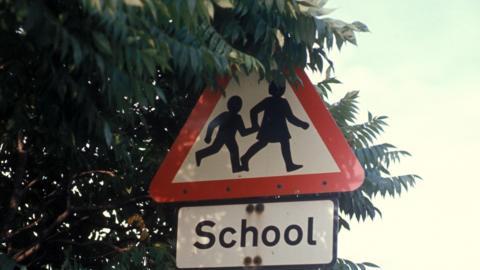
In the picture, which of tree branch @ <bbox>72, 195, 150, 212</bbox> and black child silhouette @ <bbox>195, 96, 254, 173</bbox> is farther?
tree branch @ <bbox>72, 195, 150, 212</bbox>

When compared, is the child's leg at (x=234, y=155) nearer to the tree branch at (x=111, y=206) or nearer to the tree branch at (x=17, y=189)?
the tree branch at (x=17, y=189)

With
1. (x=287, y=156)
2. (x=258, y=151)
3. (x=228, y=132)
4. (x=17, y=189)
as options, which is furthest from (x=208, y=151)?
Answer: (x=17, y=189)

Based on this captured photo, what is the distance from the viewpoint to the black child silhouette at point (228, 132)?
3.65 metres

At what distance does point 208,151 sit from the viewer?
370cm

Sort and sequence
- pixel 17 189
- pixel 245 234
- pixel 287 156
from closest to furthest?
pixel 245 234
pixel 287 156
pixel 17 189

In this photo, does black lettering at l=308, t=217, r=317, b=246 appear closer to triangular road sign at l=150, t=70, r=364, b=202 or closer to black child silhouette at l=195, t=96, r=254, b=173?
triangular road sign at l=150, t=70, r=364, b=202

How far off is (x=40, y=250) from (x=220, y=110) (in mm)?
2479

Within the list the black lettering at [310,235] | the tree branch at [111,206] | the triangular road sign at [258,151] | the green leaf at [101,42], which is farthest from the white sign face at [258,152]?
the tree branch at [111,206]

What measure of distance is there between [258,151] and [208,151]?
22 cm

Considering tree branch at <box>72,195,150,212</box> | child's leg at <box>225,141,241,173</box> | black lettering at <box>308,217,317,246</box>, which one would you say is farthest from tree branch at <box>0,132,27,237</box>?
black lettering at <box>308,217,317,246</box>

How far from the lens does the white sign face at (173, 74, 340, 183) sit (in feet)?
11.6

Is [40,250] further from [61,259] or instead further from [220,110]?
[220,110]

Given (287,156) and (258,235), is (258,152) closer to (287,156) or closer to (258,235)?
(287,156)

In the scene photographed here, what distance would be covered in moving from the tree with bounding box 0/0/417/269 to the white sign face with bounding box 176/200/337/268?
55 centimetres
